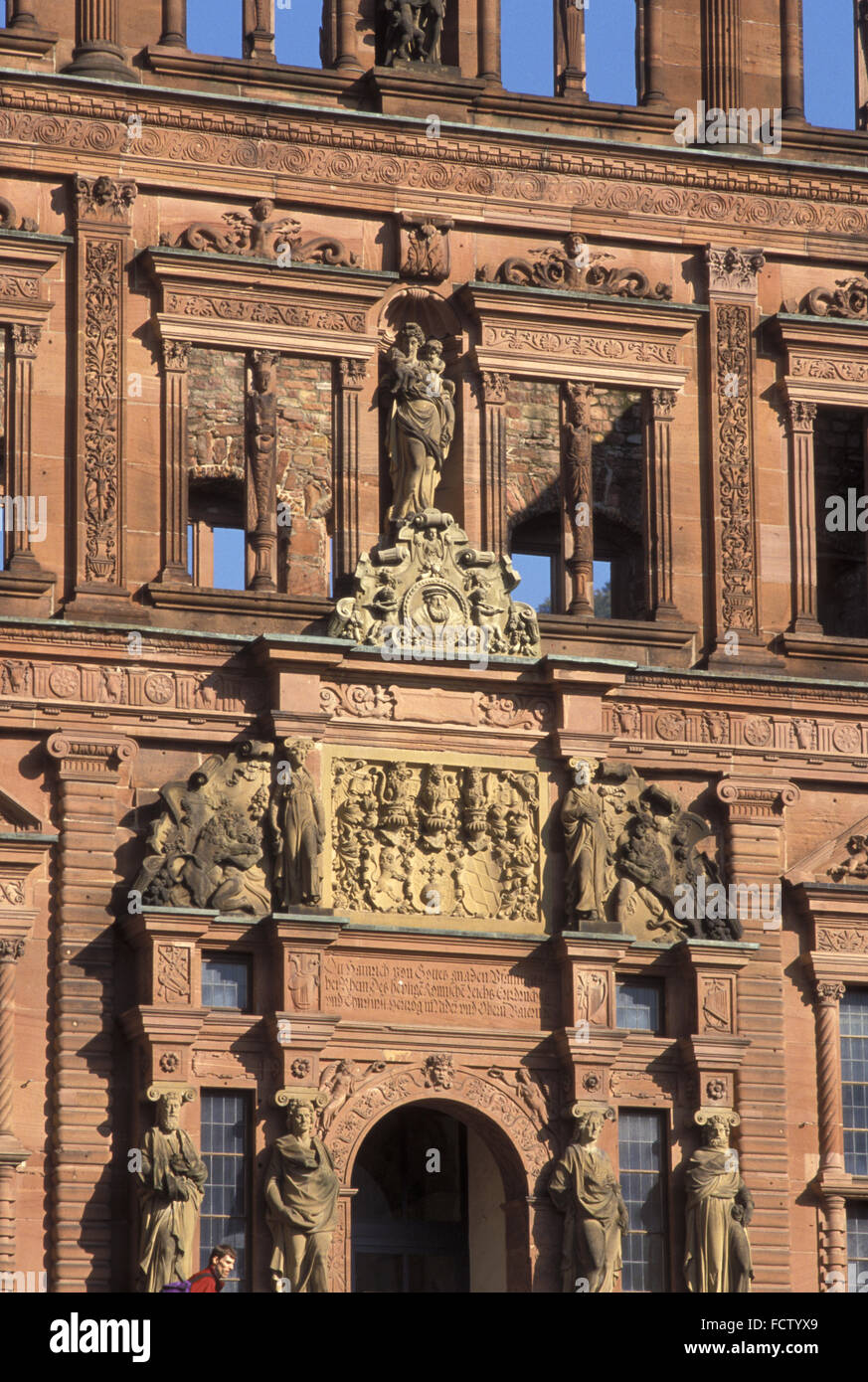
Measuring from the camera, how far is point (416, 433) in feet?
95.5

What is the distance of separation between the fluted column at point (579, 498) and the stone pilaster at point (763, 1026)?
2.09 metres

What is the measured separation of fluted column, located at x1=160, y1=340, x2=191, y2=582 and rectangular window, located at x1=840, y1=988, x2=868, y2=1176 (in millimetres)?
7007

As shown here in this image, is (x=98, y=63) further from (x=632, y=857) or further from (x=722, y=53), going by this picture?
(x=632, y=857)

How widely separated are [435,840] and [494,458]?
358cm

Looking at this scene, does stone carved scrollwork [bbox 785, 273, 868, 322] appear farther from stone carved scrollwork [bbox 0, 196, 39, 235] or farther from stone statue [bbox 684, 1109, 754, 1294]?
stone statue [bbox 684, 1109, 754, 1294]

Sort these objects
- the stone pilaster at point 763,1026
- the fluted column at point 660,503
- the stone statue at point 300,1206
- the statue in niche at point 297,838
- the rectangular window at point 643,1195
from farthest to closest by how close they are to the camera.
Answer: the fluted column at point 660,503
the stone pilaster at point 763,1026
the rectangular window at point 643,1195
the statue in niche at point 297,838
the stone statue at point 300,1206

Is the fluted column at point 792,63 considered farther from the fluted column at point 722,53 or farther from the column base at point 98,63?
the column base at point 98,63

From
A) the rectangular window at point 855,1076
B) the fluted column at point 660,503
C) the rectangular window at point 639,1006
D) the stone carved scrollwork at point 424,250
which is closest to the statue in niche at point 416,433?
the stone carved scrollwork at point 424,250

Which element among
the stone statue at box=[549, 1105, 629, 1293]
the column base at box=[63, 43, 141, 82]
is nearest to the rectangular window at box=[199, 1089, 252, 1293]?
the stone statue at box=[549, 1105, 629, 1293]

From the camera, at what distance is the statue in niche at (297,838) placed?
90.4ft

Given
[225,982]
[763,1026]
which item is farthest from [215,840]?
[763,1026]

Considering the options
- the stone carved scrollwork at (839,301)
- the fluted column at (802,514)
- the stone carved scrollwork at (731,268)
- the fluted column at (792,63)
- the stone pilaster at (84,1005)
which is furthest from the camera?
the fluted column at (792,63)

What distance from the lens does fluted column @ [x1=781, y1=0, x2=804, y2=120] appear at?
3152 cm
